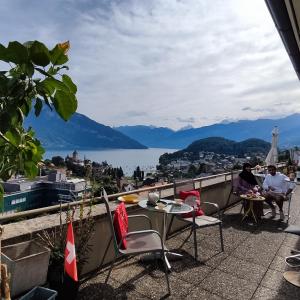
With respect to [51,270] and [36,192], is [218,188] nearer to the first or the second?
[51,270]

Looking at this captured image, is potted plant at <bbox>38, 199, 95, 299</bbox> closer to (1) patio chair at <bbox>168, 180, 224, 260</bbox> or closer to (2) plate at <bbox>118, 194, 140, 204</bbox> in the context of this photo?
(2) plate at <bbox>118, 194, 140, 204</bbox>

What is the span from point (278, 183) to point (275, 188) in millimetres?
126

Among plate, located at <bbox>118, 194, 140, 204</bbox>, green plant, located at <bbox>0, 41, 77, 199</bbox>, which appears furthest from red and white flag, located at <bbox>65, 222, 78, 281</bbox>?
plate, located at <bbox>118, 194, 140, 204</bbox>

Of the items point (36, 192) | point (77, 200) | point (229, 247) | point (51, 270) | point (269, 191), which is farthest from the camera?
point (36, 192)

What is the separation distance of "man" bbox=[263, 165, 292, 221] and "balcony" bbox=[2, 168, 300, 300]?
1510 mm

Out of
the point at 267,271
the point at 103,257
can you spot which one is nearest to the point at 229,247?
the point at 267,271

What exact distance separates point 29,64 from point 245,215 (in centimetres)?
569

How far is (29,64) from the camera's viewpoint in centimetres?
110

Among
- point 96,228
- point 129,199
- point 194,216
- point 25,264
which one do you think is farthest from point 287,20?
point 25,264

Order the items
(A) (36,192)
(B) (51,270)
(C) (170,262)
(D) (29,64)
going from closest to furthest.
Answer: (D) (29,64)
(B) (51,270)
(C) (170,262)
(A) (36,192)

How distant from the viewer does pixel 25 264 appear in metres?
2.36

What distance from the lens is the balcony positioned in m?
3.07

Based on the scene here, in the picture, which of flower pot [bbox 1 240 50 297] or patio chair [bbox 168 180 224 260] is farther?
patio chair [bbox 168 180 224 260]

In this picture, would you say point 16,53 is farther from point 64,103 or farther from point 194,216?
point 194,216
